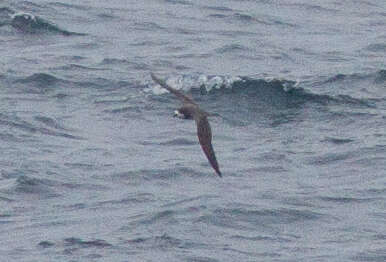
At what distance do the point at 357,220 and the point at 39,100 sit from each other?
646 centimetres

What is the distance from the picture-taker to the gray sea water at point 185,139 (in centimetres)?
1567

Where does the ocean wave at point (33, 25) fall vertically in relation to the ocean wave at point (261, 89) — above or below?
below

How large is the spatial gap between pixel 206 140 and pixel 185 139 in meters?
6.10

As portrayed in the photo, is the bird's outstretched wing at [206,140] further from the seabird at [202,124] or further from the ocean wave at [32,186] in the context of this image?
the ocean wave at [32,186]

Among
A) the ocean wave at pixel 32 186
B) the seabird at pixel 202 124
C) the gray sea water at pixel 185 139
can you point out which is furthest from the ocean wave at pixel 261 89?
the seabird at pixel 202 124

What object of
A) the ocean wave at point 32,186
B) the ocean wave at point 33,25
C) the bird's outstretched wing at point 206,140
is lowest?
the ocean wave at point 33,25

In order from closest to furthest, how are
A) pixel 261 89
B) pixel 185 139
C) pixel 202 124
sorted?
pixel 202 124
pixel 185 139
pixel 261 89

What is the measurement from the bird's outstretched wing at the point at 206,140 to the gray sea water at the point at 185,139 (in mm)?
1639

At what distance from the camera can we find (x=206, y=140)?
1356cm

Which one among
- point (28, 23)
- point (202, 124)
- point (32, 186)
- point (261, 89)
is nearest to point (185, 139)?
point (261, 89)

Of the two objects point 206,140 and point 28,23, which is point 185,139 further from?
point 28,23

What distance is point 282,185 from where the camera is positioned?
17734 mm

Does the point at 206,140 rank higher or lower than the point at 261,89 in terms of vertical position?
higher

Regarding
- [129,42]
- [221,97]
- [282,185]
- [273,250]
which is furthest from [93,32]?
[273,250]
